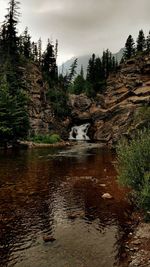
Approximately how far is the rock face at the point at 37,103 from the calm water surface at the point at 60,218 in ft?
153

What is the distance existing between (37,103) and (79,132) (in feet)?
60.7

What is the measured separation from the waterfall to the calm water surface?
60.0 m

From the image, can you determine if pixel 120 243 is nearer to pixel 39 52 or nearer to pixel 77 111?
pixel 77 111

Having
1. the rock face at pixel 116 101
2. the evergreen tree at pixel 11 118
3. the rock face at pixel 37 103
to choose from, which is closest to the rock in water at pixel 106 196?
the evergreen tree at pixel 11 118

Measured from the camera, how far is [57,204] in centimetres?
2091

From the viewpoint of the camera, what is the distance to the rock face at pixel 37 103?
7919 centimetres

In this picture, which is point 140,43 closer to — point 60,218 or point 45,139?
point 45,139

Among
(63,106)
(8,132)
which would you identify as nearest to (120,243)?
(8,132)

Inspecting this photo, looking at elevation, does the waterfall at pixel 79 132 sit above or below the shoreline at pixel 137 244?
above

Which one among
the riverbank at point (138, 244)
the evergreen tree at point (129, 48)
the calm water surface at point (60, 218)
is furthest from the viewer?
the evergreen tree at point (129, 48)

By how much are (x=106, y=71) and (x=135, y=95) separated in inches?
1739

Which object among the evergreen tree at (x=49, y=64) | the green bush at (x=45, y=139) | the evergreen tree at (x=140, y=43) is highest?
the evergreen tree at (x=140, y=43)

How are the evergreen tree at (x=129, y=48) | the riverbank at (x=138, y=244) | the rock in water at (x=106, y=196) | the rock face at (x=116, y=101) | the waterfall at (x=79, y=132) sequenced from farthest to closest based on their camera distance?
the evergreen tree at (x=129, y=48) → the waterfall at (x=79, y=132) → the rock face at (x=116, y=101) → the rock in water at (x=106, y=196) → the riverbank at (x=138, y=244)

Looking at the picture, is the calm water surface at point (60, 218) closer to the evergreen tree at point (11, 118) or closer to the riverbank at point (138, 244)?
the riverbank at point (138, 244)
